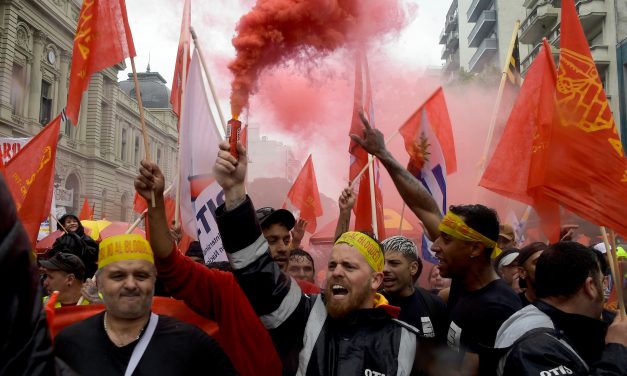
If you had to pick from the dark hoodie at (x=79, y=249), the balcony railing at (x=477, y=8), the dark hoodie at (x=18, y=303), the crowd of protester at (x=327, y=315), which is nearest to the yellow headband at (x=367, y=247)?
the crowd of protester at (x=327, y=315)

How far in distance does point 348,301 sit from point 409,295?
150 cm

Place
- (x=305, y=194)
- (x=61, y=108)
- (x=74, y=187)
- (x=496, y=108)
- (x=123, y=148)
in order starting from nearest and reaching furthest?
(x=496, y=108) < (x=305, y=194) < (x=61, y=108) < (x=74, y=187) < (x=123, y=148)

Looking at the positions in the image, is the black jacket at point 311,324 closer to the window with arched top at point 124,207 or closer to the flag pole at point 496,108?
the flag pole at point 496,108

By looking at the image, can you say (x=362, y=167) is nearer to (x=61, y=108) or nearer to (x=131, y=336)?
(x=131, y=336)

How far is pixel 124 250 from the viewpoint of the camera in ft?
8.84

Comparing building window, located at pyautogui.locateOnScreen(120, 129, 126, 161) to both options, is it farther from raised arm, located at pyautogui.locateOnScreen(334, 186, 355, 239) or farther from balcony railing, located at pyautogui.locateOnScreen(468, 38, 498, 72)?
raised arm, located at pyautogui.locateOnScreen(334, 186, 355, 239)

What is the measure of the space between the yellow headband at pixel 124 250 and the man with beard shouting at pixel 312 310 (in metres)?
0.63

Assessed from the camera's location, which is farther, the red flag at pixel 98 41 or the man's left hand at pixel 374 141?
the red flag at pixel 98 41

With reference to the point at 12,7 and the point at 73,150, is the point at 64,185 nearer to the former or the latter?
the point at 73,150

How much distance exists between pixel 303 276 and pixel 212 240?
102 centimetres

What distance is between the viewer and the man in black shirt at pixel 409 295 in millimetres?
3615

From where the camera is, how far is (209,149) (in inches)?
173

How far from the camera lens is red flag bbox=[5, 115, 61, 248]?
4758 mm

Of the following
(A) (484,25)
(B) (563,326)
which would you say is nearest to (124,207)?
(A) (484,25)
